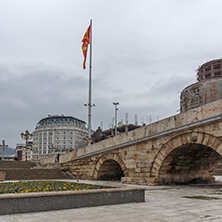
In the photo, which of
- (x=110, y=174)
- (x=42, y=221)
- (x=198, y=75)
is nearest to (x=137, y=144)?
(x=110, y=174)

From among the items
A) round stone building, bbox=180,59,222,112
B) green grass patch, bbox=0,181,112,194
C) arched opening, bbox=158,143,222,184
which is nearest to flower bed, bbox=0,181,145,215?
green grass patch, bbox=0,181,112,194

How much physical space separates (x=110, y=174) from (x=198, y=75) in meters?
12.7

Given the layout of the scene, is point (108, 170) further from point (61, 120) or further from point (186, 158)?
point (61, 120)

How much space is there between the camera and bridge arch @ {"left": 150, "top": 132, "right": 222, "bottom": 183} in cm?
1005

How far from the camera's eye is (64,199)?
5672mm

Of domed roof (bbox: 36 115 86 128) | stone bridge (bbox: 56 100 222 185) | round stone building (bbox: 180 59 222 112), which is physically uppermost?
domed roof (bbox: 36 115 86 128)

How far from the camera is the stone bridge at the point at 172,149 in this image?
962 centimetres

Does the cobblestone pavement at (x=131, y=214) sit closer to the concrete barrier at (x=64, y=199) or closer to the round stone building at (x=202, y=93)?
the concrete barrier at (x=64, y=199)

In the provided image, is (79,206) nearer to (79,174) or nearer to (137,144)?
(137,144)

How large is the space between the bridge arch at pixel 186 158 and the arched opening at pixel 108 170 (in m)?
4.44

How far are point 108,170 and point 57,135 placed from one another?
233 feet

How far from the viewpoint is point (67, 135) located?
85.1 metres

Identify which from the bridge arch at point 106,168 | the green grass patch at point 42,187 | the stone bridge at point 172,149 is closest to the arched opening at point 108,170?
the bridge arch at point 106,168

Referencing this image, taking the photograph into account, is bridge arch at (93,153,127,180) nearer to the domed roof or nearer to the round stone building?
the round stone building
